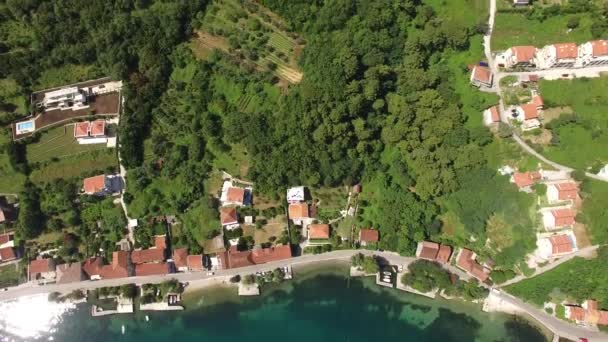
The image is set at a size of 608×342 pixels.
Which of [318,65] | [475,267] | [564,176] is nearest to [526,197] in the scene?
[564,176]

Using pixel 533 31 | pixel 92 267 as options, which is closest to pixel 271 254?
pixel 92 267

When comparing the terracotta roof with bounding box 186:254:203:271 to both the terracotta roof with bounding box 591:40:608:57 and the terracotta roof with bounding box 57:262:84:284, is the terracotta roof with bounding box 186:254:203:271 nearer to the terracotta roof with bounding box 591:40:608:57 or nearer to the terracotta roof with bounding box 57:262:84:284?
the terracotta roof with bounding box 57:262:84:284

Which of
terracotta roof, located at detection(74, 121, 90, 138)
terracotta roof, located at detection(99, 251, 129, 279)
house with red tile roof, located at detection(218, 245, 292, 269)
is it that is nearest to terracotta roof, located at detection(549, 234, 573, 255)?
house with red tile roof, located at detection(218, 245, 292, 269)

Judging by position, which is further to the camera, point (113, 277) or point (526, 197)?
point (113, 277)

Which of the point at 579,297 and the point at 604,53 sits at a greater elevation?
the point at 604,53

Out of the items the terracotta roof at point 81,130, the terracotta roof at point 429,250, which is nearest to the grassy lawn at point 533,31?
the terracotta roof at point 429,250

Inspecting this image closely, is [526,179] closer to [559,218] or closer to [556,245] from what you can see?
[559,218]

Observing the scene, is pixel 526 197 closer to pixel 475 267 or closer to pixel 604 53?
pixel 475 267
